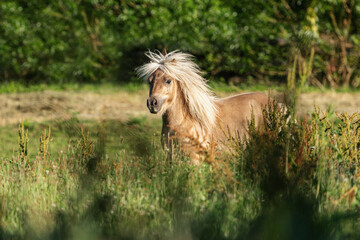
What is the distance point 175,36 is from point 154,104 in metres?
8.93

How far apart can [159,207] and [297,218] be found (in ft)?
3.91

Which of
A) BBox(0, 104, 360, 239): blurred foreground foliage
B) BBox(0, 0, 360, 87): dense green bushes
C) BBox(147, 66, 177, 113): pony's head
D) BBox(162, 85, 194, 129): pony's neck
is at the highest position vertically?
BBox(0, 0, 360, 87): dense green bushes

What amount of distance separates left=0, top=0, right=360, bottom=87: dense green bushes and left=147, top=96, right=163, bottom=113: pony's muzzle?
8.45m

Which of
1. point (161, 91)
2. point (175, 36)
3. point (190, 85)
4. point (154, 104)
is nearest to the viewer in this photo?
point (154, 104)

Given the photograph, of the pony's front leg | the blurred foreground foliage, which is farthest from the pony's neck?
the blurred foreground foliage

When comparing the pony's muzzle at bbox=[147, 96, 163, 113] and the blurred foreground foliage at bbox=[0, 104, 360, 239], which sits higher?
the pony's muzzle at bbox=[147, 96, 163, 113]

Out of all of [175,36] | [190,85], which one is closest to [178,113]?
[190,85]

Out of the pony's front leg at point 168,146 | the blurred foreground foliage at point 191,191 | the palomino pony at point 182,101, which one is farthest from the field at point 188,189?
the palomino pony at point 182,101

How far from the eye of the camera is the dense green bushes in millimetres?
14102

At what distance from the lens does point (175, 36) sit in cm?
1413

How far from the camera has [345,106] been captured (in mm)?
11250

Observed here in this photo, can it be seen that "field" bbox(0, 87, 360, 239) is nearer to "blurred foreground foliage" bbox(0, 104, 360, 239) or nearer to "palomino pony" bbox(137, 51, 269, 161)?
"blurred foreground foliage" bbox(0, 104, 360, 239)

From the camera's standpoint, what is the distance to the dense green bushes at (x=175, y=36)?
1410 centimetres

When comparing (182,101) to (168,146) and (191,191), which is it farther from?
(191,191)
